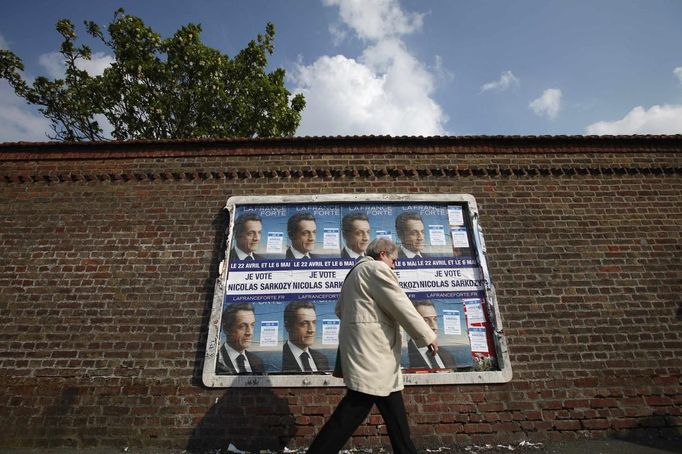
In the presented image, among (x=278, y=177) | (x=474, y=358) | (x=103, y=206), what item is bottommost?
(x=474, y=358)

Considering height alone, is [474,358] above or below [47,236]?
below

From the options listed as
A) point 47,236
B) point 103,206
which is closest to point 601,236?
point 103,206

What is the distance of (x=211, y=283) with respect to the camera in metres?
4.71

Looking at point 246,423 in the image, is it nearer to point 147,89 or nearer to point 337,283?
point 337,283

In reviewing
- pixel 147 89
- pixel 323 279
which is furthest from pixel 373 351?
pixel 147 89

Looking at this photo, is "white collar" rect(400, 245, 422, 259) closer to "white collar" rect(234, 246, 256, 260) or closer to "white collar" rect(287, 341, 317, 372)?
"white collar" rect(287, 341, 317, 372)

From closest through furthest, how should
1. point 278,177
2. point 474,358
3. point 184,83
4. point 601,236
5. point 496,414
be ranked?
point 496,414, point 474,358, point 601,236, point 278,177, point 184,83

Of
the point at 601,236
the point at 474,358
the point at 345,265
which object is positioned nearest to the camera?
the point at 474,358

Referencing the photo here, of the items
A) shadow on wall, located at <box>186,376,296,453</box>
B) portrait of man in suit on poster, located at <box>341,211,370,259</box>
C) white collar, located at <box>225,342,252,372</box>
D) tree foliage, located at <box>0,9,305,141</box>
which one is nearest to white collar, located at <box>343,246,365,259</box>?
portrait of man in suit on poster, located at <box>341,211,370,259</box>

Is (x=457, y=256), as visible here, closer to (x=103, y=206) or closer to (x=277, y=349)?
(x=277, y=349)

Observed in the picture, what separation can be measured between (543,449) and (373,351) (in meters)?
2.55

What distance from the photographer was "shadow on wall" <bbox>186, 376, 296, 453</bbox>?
392 centimetres

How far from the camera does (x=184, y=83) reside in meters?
12.6

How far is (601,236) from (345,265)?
12.0 ft
